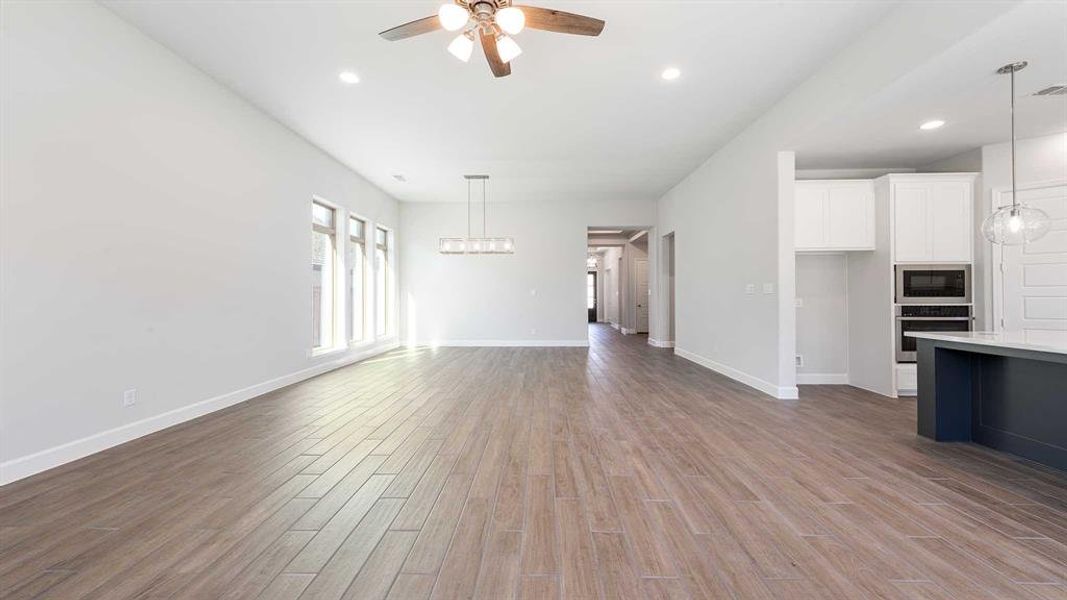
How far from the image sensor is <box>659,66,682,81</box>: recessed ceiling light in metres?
3.79

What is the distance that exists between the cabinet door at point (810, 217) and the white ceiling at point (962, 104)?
0.41 m

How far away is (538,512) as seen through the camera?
2135 millimetres

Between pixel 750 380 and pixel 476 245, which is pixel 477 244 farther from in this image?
pixel 750 380

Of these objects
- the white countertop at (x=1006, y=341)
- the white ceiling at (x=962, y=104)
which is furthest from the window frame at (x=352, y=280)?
the white countertop at (x=1006, y=341)

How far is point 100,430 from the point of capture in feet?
9.91

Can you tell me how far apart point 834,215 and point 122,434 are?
6943 millimetres

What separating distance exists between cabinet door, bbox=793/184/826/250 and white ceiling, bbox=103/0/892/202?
1.11 meters

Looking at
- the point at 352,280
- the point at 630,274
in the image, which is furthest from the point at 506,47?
the point at 630,274

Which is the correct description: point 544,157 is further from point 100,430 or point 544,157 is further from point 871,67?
point 100,430

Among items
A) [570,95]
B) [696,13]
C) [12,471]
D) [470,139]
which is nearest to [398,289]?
[470,139]

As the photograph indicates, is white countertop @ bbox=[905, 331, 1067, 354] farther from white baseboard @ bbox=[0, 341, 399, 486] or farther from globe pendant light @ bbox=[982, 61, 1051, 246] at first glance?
white baseboard @ bbox=[0, 341, 399, 486]

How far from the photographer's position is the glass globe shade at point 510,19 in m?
2.42

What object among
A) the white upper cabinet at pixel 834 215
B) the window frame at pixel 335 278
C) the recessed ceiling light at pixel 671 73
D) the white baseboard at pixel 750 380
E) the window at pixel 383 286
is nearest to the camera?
the recessed ceiling light at pixel 671 73

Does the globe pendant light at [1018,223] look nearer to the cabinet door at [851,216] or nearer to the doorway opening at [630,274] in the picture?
the cabinet door at [851,216]
